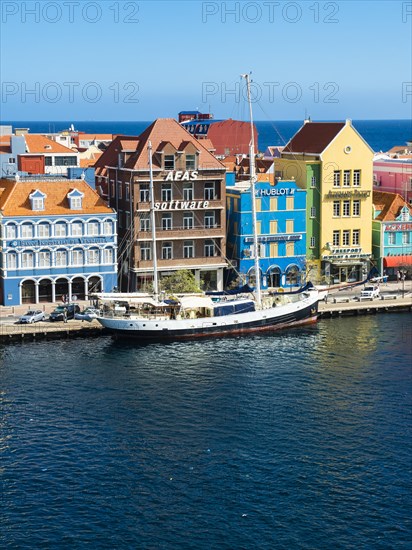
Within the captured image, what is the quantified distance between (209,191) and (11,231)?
76.8 ft

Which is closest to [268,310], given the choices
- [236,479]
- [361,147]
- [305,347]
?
[305,347]

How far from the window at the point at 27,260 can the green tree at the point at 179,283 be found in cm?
1414

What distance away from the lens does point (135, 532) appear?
57.7 m

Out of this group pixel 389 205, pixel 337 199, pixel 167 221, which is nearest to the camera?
pixel 167 221

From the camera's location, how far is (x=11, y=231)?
108 metres

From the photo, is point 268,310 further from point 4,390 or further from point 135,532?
point 135,532

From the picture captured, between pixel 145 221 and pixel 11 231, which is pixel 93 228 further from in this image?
pixel 11 231

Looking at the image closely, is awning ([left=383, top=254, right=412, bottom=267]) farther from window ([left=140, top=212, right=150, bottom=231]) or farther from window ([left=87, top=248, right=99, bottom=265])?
window ([left=87, top=248, right=99, bottom=265])

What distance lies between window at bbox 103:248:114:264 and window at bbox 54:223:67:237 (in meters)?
5.03

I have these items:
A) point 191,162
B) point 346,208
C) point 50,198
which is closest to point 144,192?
point 191,162

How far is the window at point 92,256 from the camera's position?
367 ft

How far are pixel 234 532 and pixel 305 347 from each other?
4242cm

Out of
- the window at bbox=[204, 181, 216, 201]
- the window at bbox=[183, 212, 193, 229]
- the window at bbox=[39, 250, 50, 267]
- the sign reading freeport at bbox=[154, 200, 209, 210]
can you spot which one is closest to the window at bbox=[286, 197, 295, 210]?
the window at bbox=[204, 181, 216, 201]

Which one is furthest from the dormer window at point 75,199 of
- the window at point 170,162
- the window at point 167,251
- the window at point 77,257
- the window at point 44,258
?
the window at point 167,251
